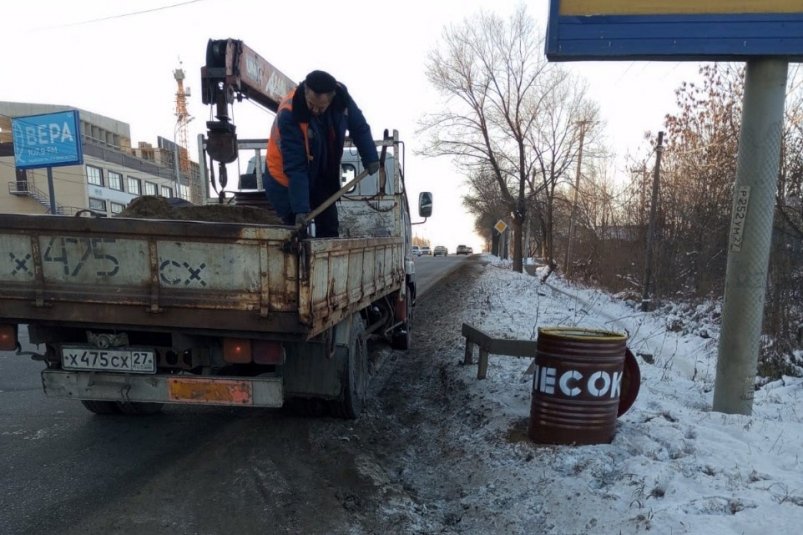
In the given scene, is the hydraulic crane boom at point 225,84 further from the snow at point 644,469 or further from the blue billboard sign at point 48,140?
the blue billboard sign at point 48,140

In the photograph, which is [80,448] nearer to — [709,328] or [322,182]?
[322,182]

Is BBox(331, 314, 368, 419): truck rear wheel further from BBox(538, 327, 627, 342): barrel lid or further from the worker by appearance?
BBox(538, 327, 627, 342): barrel lid

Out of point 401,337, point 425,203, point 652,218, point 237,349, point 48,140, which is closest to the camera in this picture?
point 237,349

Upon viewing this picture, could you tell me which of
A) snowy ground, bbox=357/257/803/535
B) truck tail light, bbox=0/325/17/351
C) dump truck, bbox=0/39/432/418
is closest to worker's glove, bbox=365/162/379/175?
dump truck, bbox=0/39/432/418

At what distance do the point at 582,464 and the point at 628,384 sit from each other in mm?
1055

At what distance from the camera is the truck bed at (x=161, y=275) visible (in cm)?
327

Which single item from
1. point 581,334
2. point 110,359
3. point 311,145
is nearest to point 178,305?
point 110,359

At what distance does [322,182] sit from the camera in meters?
4.95

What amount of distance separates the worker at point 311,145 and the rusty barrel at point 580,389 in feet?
7.12

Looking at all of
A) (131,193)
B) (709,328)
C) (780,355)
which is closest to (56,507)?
(780,355)

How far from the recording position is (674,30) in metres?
4.61

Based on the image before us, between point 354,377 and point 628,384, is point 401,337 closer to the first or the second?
point 354,377

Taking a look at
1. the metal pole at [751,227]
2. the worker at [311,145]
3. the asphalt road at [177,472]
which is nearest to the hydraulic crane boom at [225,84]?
the worker at [311,145]

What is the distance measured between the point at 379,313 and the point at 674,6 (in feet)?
14.0
